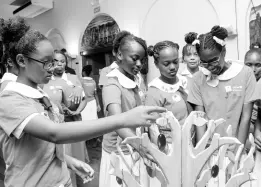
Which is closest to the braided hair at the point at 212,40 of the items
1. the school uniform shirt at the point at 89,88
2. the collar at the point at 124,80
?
the collar at the point at 124,80

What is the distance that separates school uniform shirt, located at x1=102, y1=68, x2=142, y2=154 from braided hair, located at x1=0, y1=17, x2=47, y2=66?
414 mm

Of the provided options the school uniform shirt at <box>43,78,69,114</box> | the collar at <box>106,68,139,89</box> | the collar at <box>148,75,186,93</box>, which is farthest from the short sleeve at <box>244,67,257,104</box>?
the school uniform shirt at <box>43,78,69,114</box>

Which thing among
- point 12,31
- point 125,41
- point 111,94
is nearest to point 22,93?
point 12,31

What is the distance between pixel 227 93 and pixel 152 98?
0.37 metres

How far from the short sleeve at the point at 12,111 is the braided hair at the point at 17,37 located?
159mm

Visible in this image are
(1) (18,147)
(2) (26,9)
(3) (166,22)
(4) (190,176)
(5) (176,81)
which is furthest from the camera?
(2) (26,9)

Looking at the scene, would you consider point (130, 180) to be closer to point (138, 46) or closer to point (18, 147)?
point (18, 147)

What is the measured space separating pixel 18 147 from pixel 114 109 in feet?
1.45

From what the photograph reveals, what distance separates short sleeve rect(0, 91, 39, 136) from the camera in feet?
2.63

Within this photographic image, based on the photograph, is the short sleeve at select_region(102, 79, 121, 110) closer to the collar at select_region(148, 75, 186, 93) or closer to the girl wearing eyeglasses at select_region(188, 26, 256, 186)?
the collar at select_region(148, 75, 186, 93)

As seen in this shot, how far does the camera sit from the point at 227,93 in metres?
1.31

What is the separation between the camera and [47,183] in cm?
92

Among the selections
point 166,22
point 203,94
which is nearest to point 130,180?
point 203,94

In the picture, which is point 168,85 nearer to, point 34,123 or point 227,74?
point 227,74
